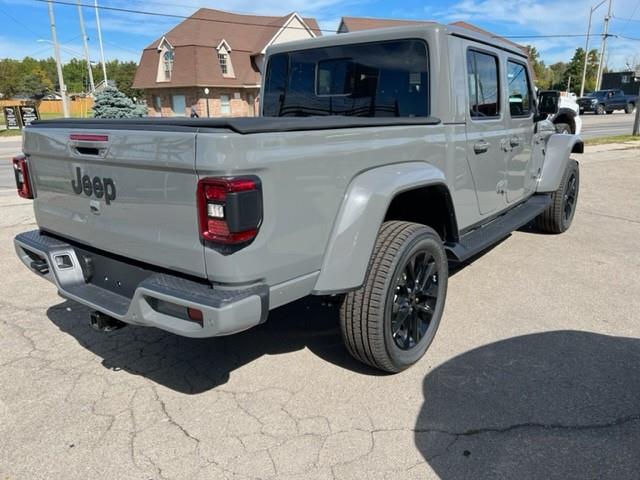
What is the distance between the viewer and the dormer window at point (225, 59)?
34531 millimetres

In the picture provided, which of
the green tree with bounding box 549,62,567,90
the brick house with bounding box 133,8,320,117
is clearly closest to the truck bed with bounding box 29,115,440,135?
the brick house with bounding box 133,8,320,117

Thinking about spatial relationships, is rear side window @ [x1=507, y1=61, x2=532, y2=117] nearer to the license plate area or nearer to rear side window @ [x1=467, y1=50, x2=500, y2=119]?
rear side window @ [x1=467, y1=50, x2=500, y2=119]

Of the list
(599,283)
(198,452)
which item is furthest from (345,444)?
(599,283)

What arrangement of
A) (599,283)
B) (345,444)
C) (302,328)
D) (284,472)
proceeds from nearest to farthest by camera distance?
(284,472), (345,444), (302,328), (599,283)

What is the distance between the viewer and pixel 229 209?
2.05m

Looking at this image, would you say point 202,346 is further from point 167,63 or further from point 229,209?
point 167,63

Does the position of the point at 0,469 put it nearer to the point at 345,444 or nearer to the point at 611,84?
the point at 345,444

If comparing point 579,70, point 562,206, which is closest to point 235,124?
point 562,206

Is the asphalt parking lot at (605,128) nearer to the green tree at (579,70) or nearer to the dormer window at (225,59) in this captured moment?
the dormer window at (225,59)

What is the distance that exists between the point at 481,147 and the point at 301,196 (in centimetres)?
199

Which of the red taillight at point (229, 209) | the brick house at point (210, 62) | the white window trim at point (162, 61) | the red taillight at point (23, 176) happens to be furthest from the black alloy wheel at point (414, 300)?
the white window trim at point (162, 61)

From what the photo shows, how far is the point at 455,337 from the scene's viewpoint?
3.53 m

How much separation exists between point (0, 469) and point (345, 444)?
5.19ft

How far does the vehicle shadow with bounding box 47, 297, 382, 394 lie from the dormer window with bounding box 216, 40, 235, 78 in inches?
1312
